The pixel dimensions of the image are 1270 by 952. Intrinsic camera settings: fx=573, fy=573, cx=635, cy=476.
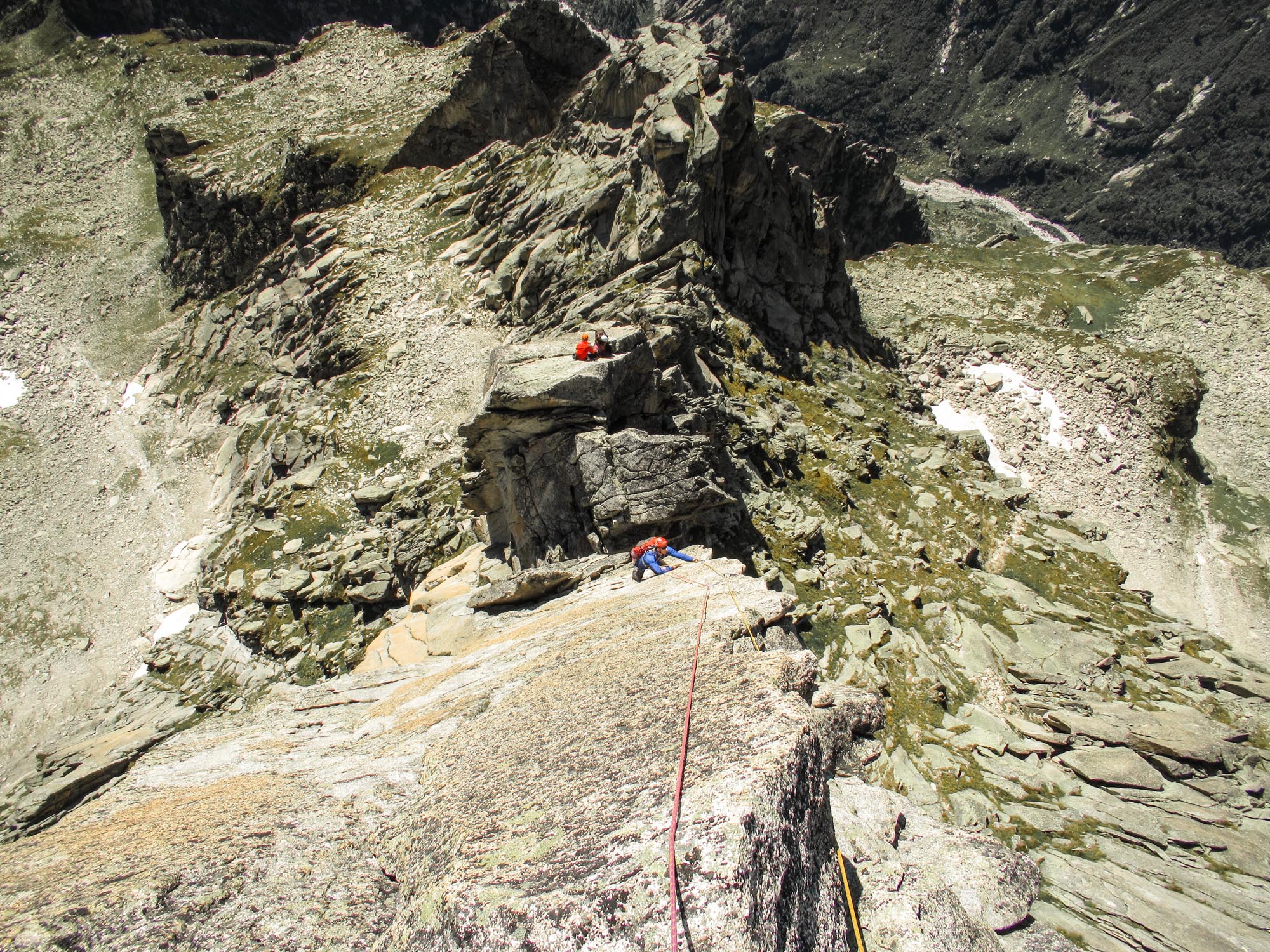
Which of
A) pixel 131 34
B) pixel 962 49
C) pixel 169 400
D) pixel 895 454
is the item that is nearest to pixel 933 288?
pixel 895 454

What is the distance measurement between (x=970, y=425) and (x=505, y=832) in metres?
42.2

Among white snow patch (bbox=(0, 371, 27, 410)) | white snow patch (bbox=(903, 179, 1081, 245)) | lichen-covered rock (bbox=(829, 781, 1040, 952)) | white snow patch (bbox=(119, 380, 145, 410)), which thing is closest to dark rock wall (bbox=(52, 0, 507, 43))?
white snow patch (bbox=(0, 371, 27, 410))

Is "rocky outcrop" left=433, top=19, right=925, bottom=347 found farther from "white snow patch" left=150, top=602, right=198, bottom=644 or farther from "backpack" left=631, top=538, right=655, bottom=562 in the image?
"white snow patch" left=150, top=602, right=198, bottom=644

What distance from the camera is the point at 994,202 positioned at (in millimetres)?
126062

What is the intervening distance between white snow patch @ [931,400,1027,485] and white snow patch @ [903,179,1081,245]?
94.3 m

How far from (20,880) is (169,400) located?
Result: 48.3 metres

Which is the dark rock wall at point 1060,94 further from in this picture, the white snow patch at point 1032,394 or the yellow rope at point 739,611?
the yellow rope at point 739,611

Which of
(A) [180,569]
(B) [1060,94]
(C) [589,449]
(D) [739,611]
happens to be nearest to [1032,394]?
(C) [589,449]

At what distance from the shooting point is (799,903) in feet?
14.0

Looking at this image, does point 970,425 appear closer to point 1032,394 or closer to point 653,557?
point 1032,394

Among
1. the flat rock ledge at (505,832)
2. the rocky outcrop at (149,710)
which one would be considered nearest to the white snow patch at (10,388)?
the rocky outcrop at (149,710)

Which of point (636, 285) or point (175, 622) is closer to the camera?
point (636, 285)

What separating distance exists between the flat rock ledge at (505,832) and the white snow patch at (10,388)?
2144 inches

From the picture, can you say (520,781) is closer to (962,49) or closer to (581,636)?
(581,636)
